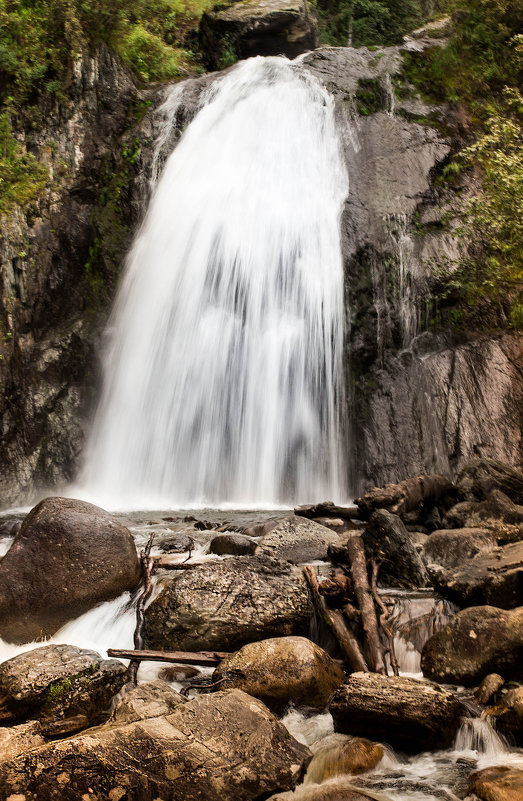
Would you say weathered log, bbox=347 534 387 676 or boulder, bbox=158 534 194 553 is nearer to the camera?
weathered log, bbox=347 534 387 676

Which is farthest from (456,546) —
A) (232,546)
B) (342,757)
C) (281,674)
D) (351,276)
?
(351,276)

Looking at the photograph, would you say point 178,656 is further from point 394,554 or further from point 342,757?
point 394,554

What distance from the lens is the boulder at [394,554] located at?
5.63 metres

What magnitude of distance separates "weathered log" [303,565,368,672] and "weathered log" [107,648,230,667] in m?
0.91

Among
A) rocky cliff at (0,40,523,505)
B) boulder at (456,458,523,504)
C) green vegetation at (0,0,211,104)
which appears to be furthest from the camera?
green vegetation at (0,0,211,104)

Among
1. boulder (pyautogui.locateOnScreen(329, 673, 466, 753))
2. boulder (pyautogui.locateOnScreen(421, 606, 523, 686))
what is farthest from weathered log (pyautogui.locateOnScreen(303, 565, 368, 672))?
boulder (pyautogui.locateOnScreen(329, 673, 466, 753))

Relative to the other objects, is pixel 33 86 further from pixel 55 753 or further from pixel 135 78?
pixel 55 753

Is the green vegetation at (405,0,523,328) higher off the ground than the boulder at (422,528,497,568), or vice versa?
the green vegetation at (405,0,523,328)

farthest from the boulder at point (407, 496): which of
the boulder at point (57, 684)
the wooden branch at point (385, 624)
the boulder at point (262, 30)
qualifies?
the boulder at point (262, 30)

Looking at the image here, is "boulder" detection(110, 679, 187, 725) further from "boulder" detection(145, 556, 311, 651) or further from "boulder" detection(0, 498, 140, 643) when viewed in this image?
"boulder" detection(0, 498, 140, 643)

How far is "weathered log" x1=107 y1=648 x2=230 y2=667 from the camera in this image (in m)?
4.38

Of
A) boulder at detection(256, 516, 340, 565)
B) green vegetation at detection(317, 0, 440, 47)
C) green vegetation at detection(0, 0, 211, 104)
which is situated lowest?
boulder at detection(256, 516, 340, 565)

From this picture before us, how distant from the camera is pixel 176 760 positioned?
2688 mm

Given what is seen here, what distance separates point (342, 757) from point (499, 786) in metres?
0.94
